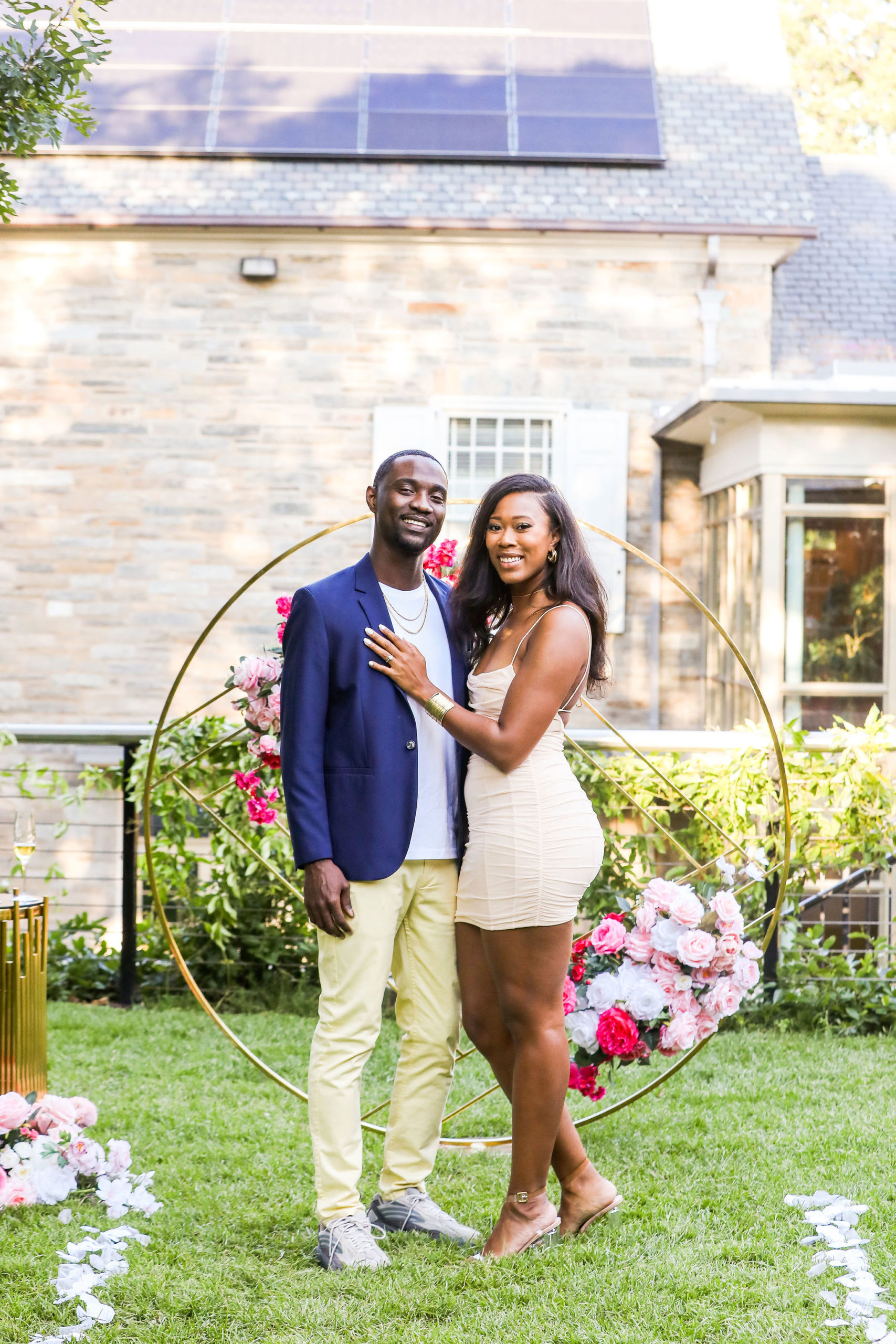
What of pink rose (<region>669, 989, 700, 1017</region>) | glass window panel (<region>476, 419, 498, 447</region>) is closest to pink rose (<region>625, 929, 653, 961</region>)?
pink rose (<region>669, 989, 700, 1017</region>)

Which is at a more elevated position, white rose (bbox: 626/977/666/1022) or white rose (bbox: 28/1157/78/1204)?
white rose (bbox: 626/977/666/1022)

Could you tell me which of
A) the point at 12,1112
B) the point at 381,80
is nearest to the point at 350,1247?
the point at 12,1112

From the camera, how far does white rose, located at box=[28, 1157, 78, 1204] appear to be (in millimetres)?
3078

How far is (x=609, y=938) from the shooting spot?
314cm

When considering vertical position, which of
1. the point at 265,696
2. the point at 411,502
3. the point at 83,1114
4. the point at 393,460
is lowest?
the point at 83,1114

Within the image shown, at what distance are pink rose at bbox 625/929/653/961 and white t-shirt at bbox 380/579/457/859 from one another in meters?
0.58

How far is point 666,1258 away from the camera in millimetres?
2754

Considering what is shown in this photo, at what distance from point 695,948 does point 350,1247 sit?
1.06 meters

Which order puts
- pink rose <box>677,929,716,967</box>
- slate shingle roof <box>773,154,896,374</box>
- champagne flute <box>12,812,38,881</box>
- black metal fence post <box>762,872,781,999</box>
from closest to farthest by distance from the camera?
pink rose <box>677,929,716,967</box> < champagne flute <box>12,812,38,881</box> < black metal fence post <box>762,872,781,999</box> < slate shingle roof <box>773,154,896,374</box>

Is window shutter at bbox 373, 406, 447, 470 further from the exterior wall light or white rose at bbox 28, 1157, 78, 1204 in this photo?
white rose at bbox 28, 1157, 78, 1204

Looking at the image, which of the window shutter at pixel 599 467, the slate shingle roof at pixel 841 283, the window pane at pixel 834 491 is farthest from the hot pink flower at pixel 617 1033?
the slate shingle roof at pixel 841 283

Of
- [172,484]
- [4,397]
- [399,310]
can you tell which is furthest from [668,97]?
[4,397]

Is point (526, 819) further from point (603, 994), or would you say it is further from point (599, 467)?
point (599, 467)

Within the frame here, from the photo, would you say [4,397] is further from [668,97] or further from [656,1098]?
[656,1098]
